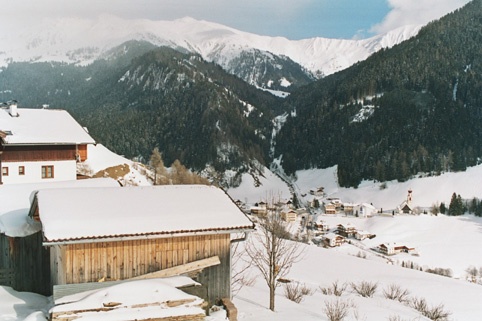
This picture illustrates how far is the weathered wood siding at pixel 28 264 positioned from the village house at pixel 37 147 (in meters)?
21.9

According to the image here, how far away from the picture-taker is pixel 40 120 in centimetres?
3941

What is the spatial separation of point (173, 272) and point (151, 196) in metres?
2.62

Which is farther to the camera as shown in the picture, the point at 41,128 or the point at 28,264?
the point at 41,128

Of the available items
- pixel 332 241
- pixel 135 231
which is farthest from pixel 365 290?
pixel 332 241

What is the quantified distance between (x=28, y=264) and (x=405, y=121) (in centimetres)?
Answer: 16729

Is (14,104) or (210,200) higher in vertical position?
(14,104)

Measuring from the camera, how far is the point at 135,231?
12258 millimetres

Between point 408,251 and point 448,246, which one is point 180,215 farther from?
point 448,246

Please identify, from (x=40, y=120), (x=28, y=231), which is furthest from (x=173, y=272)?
(x=40, y=120)

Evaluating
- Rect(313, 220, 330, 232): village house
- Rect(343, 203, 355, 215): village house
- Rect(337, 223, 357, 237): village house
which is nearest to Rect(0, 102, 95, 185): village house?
Rect(337, 223, 357, 237): village house

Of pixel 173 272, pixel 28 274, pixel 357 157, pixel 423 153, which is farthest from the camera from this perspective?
pixel 357 157

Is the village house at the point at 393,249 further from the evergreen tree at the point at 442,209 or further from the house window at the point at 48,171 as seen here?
the house window at the point at 48,171

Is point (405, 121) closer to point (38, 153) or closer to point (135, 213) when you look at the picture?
point (38, 153)

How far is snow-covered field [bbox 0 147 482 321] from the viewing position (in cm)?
1602
